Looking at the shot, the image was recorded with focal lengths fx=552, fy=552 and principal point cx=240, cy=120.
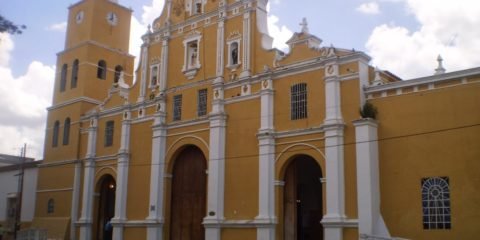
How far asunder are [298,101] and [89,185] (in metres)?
15.3

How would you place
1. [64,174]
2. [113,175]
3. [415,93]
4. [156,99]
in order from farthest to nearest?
[64,174], [113,175], [156,99], [415,93]

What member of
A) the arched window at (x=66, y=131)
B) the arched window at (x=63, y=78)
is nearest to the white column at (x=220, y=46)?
the arched window at (x=66, y=131)

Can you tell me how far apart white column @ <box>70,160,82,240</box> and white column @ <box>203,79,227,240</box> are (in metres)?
11.4

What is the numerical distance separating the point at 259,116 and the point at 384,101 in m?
5.94

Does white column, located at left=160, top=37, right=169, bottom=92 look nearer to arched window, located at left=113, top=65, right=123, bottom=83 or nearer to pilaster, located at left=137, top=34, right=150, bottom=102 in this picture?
pilaster, located at left=137, top=34, right=150, bottom=102

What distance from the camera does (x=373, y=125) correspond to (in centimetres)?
2155

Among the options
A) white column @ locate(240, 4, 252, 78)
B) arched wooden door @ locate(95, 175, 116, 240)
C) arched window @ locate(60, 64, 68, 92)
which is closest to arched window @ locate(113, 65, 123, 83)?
arched window @ locate(60, 64, 68, 92)

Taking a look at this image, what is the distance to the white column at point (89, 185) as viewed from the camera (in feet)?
106

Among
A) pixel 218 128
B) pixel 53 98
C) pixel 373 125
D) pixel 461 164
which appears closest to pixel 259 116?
pixel 218 128

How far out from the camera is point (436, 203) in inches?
786

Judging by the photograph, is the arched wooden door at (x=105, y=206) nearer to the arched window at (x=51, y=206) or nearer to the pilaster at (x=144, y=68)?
the arched window at (x=51, y=206)

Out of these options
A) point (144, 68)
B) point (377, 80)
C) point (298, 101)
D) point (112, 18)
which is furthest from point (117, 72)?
point (377, 80)

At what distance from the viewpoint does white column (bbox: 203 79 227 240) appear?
25.6 meters

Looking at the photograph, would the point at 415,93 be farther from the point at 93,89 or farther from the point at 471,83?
the point at 93,89
